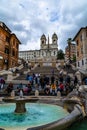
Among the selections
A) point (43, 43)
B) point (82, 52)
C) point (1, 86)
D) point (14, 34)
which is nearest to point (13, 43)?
point (14, 34)

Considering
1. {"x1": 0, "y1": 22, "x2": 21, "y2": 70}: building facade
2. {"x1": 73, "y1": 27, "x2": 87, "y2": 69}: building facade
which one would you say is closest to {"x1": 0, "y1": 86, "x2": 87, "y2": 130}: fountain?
{"x1": 73, "y1": 27, "x2": 87, "y2": 69}: building facade

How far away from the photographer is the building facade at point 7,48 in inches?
1961

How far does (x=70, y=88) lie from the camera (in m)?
22.7

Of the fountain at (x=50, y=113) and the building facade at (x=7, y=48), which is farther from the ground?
the building facade at (x=7, y=48)

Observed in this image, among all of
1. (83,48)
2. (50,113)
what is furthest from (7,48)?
(50,113)

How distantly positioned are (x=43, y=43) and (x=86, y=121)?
12970 cm

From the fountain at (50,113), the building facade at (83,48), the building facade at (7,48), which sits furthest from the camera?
the building facade at (7,48)

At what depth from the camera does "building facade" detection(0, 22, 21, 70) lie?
163ft

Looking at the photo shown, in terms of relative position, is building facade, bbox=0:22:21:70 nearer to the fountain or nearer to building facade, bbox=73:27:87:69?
building facade, bbox=73:27:87:69

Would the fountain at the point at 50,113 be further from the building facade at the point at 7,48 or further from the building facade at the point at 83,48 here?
the building facade at the point at 7,48

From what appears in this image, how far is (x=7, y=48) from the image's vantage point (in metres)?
55.0

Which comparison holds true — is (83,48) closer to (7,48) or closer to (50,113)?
(7,48)

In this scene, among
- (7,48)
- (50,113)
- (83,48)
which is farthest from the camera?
(7,48)

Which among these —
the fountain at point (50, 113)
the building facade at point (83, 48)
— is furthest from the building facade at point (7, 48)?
the fountain at point (50, 113)
